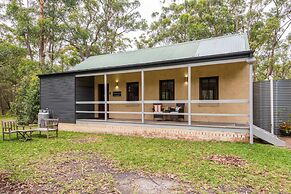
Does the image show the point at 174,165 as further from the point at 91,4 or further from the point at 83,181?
the point at 91,4

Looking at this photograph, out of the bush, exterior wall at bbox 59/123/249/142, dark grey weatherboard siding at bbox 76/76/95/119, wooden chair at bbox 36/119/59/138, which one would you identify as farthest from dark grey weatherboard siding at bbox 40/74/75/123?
the bush

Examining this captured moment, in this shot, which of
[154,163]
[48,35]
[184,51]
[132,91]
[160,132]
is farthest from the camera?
[48,35]

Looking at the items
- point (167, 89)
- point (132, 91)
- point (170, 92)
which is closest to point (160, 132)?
point (170, 92)

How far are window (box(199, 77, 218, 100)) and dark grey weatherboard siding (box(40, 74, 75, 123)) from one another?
661cm

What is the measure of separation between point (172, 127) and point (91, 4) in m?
21.1

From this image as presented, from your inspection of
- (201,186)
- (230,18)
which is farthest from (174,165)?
(230,18)

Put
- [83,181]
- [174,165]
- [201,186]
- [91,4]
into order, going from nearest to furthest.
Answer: [201,186] → [83,181] → [174,165] → [91,4]

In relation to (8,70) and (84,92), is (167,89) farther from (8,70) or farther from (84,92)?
(8,70)

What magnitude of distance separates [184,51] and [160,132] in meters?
4.51

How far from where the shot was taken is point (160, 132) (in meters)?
9.08

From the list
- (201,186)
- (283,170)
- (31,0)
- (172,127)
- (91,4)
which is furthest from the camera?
(91,4)

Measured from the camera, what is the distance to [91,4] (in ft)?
81.1

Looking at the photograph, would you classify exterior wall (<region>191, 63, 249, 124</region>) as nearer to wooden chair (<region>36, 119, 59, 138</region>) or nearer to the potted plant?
the potted plant

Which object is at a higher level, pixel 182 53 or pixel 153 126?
pixel 182 53
